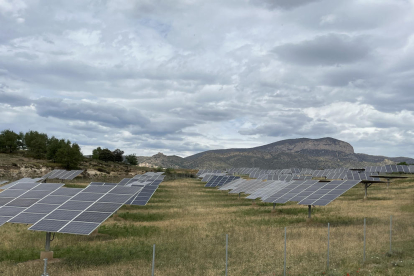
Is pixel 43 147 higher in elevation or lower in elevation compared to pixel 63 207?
higher

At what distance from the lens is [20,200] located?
2094 cm

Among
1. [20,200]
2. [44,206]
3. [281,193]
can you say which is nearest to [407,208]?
[281,193]

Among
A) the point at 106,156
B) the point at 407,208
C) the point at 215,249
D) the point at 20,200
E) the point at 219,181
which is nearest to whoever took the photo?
the point at 215,249

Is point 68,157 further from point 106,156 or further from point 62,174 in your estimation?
point 106,156

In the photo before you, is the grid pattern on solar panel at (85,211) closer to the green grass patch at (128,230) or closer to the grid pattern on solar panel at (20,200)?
the grid pattern on solar panel at (20,200)

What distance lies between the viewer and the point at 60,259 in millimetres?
16859

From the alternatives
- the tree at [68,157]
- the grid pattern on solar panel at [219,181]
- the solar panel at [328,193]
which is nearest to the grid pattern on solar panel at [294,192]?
the solar panel at [328,193]

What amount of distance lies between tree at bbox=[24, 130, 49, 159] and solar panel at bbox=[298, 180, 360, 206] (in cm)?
11959

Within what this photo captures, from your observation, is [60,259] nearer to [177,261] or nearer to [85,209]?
[85,209]

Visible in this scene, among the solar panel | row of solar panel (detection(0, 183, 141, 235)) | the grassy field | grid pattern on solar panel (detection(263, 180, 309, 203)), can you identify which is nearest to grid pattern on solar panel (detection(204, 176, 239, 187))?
grid pattern on solar panel (detection(263, 180, 309, 203))

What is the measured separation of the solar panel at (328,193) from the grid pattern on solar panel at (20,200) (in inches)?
751

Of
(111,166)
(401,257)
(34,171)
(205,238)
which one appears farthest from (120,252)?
(111,166)

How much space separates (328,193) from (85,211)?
20.7m

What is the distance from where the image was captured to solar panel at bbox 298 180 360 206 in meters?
28.8
